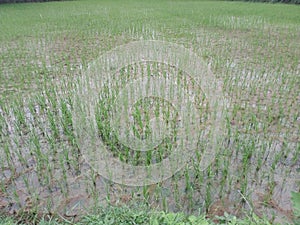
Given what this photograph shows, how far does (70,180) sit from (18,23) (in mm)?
7755

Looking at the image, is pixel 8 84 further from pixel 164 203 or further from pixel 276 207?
pixel 276 207

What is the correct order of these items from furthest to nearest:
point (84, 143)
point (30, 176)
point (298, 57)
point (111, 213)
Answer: point (298, 57)
point (84, 143)
point (30, 176)
point (111, 213)

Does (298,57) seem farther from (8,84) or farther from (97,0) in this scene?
(97,0)

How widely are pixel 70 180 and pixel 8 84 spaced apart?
7.70ft

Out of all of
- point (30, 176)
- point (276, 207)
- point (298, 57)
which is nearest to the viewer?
point (276, 207)

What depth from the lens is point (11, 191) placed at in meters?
1.95

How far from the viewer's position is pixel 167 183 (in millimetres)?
1988

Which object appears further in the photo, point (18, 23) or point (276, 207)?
point (18, 23)

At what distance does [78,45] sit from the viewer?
5.58 meters

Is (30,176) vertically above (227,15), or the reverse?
(227,15)

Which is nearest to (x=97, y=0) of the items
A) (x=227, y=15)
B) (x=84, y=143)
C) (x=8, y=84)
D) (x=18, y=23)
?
(x=18, y=23)

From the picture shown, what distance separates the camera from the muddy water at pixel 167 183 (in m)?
1.79

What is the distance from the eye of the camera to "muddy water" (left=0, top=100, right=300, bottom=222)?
1789 millimetres

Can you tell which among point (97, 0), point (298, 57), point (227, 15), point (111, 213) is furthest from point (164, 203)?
point (97, 0)
